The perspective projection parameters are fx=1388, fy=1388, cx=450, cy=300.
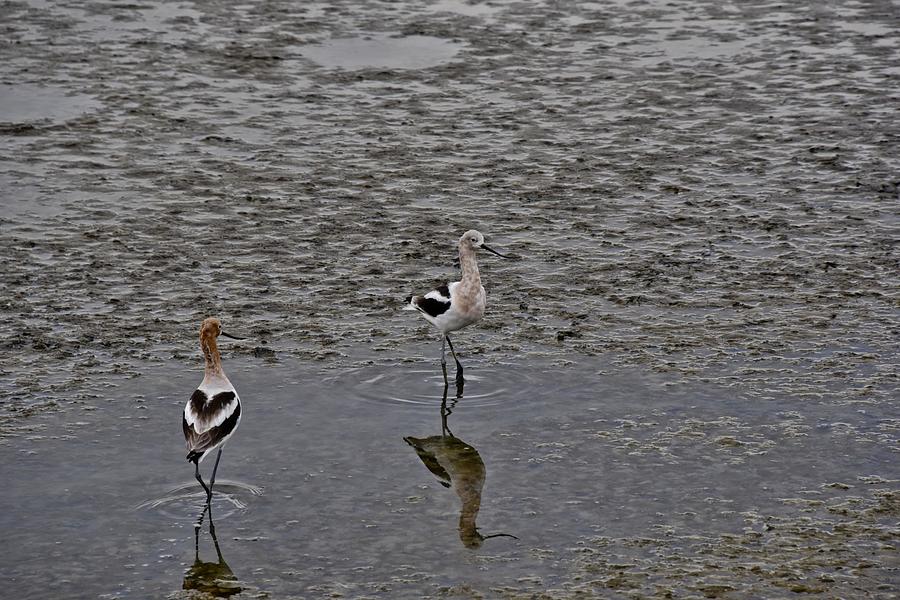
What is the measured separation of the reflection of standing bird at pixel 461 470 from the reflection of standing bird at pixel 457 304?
3.53 ft

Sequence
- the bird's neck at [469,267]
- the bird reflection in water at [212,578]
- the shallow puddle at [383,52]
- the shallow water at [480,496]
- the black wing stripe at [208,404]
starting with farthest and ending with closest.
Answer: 1. the shallow puddle at [383,52]
2. the bird's neck at [469,267]
3. the black wing stripe at [208,404]
4. the shallow water at [480,496]
5. the bird reflection in water at [212,578]

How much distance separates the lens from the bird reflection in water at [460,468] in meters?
9.05

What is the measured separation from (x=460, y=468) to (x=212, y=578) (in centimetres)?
220

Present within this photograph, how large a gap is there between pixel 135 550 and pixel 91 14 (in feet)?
52.6

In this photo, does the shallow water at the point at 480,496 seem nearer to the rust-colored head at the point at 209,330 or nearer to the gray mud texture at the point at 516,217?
the gray mud texture at the point at 516,217

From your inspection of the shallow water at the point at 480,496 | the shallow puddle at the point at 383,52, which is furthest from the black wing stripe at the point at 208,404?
the shallow puddle at the point at 383,52

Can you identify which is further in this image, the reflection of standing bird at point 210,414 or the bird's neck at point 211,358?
the bird's neck at point 211,358

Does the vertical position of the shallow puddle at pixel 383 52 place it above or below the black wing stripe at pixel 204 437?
above

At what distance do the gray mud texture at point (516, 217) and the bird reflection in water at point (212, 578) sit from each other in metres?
0.30

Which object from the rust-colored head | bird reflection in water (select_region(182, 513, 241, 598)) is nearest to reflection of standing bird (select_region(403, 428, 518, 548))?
bird reflection in water (select_region(182, 513, 241, 598))

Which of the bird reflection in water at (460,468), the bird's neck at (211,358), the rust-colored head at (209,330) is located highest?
the rust-colored head at (209,330)

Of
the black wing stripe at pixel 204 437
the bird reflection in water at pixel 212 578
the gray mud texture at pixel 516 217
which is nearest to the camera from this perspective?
the bird reflection in water at pixel 212 578

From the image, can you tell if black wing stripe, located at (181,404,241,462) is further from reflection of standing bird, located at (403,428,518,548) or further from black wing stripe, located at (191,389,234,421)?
reflection of standing bird, located at (403,428,518,548)

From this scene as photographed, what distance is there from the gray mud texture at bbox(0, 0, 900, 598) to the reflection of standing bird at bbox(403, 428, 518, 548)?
27 centimetres
